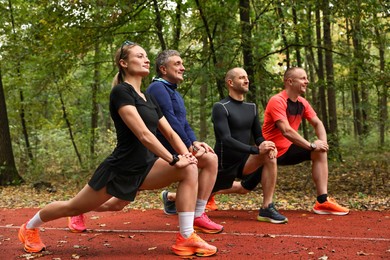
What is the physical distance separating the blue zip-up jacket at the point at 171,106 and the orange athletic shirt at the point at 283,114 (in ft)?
4.36

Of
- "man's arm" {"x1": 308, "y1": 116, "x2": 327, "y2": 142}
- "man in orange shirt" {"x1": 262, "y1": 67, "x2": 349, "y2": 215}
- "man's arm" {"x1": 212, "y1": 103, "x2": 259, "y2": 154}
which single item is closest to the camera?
"man's arm" {"x1": 212, "y1": 103, "x2": 259, "y2": 154}

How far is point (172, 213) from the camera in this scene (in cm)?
689

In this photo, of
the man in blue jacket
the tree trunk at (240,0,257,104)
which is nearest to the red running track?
the man in blue jacket

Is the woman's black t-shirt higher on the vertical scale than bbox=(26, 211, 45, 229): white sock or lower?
higher

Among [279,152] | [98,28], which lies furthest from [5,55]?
[279,152]

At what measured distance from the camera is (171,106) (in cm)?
564

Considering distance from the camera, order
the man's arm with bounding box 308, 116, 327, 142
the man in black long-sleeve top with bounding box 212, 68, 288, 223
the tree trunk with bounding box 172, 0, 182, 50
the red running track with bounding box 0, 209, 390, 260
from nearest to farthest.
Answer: the red running track with bounding box 0, 209, 390, 260 → the man in black long-sleeve top with bounding box 212, 68, 288, 223 → the man's arm with bounding box 308, 116, 327, 142 → the tree trunk with bounding box 172, 0, 182, 50

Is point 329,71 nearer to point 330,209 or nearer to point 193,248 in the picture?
point 330,209

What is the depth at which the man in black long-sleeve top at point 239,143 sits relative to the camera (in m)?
6.06

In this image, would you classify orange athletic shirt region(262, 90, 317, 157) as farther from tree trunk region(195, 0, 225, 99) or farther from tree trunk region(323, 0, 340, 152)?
tree trunk region(195, 0, 225, 99)

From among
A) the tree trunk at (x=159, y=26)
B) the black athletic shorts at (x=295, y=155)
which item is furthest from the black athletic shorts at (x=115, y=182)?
the tree trunk at (x=159, y=26)

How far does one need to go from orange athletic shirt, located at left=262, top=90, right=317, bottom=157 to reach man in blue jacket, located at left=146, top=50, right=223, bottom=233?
1337 millimetres

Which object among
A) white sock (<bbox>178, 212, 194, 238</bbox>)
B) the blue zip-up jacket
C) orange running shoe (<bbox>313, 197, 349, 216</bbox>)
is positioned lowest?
orange running shoe (<bbox>313, 197, 349, 216</bbox>)

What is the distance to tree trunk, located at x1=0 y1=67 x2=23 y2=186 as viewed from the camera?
14.1m
